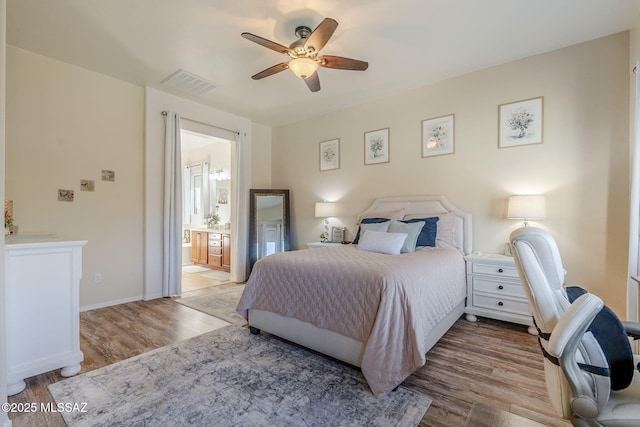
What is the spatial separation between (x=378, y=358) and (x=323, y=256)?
1.10 meters

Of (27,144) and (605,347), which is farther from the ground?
(27,144)

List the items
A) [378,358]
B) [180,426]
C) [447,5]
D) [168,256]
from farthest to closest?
1. [168,256]
2. [447,5]
3. [378,358]
4. [180,426]

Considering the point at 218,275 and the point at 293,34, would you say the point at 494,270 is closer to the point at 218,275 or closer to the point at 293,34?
the point at 293,34

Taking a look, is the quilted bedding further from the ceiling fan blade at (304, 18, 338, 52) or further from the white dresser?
the ceiling fan blade at (304, 18, 338, 52)

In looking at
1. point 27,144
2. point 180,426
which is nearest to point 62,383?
point 180,426

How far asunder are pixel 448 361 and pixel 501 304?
111cm

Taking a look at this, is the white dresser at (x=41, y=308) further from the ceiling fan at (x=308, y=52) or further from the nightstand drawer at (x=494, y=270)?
the nightstand drawer at (x=494, y=270)

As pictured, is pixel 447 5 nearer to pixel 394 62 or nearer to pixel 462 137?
pixel 394 62

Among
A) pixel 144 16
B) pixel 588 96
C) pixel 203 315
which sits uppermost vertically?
pixel 144 16

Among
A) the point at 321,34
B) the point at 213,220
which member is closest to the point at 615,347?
the point at 321,34

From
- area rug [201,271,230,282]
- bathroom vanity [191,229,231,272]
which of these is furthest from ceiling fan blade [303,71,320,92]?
area rug [201,271,230,282]

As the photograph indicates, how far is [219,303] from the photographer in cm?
377

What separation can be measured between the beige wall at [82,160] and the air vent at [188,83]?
1.76 feet

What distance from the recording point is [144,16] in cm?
248
